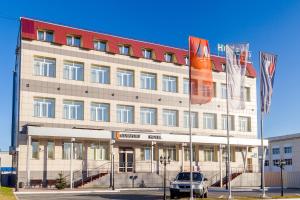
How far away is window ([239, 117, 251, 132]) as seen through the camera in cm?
5869

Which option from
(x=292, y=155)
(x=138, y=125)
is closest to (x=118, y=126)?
(x=138, y=125)

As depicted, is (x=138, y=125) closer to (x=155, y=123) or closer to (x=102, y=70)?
(x=155, y=123)

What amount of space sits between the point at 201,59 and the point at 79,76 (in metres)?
19.9

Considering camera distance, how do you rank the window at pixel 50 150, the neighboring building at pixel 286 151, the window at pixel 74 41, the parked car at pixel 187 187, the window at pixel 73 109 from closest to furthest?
1. the parked car at pixel 187 187
2. the window at pixel 50 150
3. the window at pixel 73 109
4. the window at pixel 74 41
5. the neighboring building at pixel 286 151

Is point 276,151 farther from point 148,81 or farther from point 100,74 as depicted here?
point 100,74

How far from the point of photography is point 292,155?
8800 centimetres

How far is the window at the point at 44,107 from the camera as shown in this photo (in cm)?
4369

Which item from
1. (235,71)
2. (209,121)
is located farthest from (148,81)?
(235,71)

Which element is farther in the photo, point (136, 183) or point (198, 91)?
point (136, 183)

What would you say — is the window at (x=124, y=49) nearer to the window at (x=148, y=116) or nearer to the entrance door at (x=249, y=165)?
the window at (x=148, y=116)

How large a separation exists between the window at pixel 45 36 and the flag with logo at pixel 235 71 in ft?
66.3

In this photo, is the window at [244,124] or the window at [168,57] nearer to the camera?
the window at [168,57]

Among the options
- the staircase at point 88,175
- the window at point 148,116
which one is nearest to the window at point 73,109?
the staircase at point 88,175

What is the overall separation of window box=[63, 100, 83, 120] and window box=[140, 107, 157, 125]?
717 centimetres
